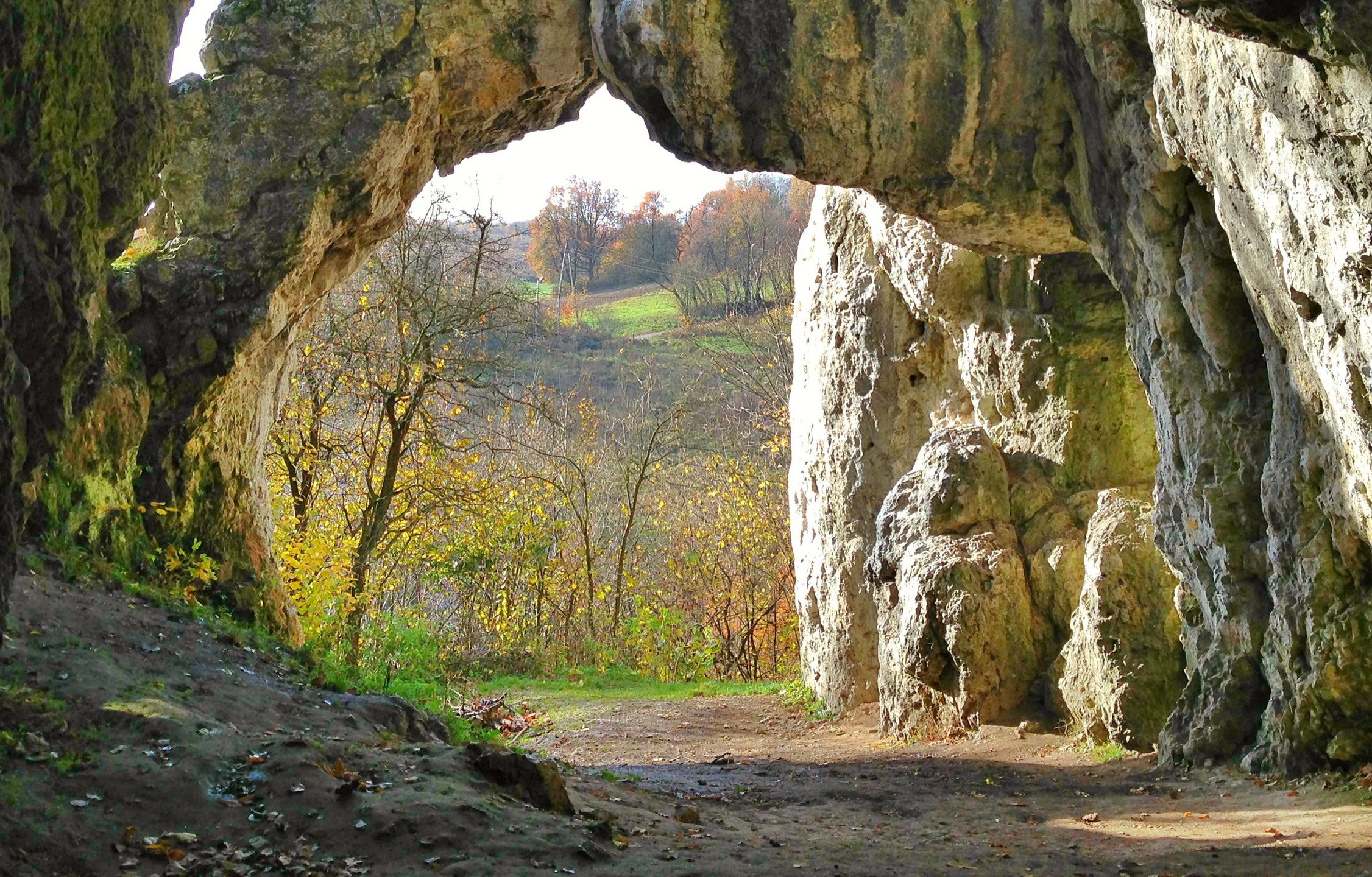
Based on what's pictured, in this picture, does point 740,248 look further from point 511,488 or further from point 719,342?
point 511,488

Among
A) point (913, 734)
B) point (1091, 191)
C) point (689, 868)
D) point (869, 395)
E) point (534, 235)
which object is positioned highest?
point (534, 235)

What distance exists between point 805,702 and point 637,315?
3238 cm

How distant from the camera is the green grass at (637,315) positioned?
4375 cm

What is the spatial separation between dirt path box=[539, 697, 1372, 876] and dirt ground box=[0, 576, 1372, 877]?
1.1 inches

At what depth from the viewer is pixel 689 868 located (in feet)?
16.5

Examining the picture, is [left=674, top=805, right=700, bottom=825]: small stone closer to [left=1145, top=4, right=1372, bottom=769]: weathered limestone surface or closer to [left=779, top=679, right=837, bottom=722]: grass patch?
[left=1145, top=4, right=1372, bottom=769]: weathered limestone surface

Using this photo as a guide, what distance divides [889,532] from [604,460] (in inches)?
587

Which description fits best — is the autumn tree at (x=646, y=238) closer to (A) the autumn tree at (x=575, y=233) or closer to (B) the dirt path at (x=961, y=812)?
(A) the autumn tree at (x=575, y=233)

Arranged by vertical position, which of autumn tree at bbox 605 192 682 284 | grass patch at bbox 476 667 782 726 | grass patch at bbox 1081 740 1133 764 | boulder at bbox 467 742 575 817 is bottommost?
grass patch at bbox 476 667 782 726

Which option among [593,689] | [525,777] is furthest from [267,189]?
[593,689]

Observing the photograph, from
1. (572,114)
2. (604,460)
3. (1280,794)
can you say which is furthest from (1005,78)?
(604,460)

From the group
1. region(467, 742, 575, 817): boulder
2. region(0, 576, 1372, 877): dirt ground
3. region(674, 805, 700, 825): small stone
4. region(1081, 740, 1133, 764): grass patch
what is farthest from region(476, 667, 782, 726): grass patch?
region(467, 742, 575, 817): boulder

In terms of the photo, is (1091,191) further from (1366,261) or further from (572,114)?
(572,114)

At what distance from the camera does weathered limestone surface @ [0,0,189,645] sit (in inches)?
152
